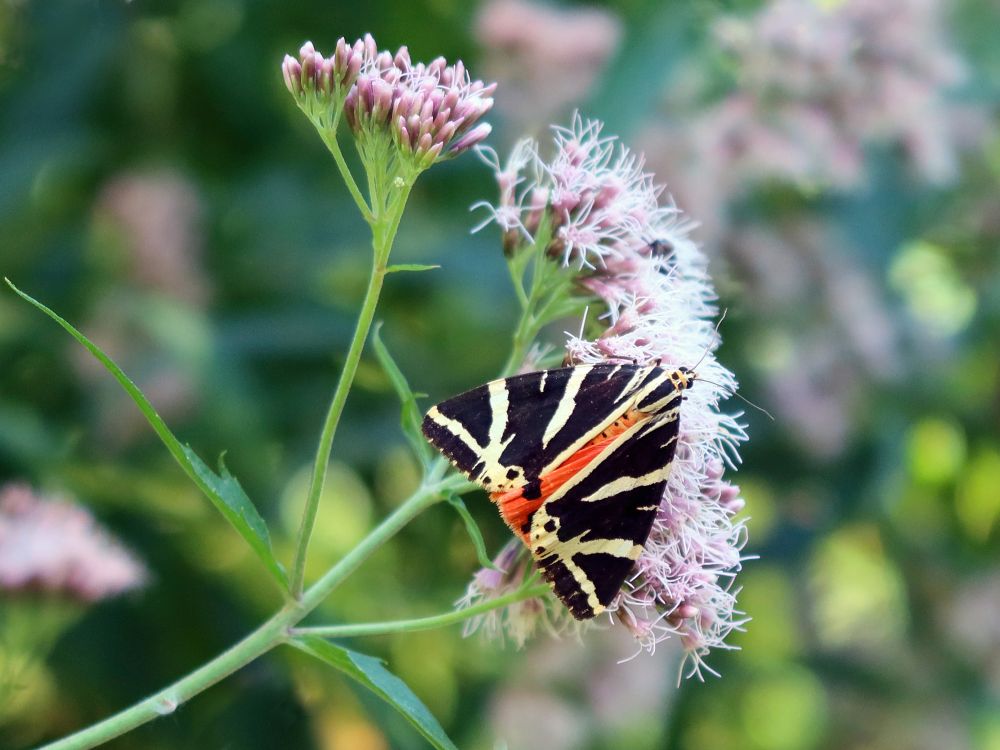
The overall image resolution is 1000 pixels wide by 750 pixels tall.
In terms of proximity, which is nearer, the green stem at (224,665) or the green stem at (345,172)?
the green stem at (224,665)

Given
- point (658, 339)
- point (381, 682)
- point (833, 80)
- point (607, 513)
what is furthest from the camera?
point (833, 80)

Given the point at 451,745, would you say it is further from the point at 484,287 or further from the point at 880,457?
the point at 880,457

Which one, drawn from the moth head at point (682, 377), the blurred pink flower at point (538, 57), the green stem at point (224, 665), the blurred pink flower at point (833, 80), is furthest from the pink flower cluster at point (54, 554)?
the blurred pink flower at point (833, 80)

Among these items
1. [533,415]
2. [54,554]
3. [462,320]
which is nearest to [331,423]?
[533,415]

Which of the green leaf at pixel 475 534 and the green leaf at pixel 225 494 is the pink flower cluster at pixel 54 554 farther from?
the green leaf at pixel 475 534

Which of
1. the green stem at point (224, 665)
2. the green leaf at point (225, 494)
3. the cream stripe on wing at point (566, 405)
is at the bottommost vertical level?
the green stem at point (224, 665)

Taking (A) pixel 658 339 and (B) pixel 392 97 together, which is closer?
(B) pixel 392 97

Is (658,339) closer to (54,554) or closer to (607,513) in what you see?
(607,513)
